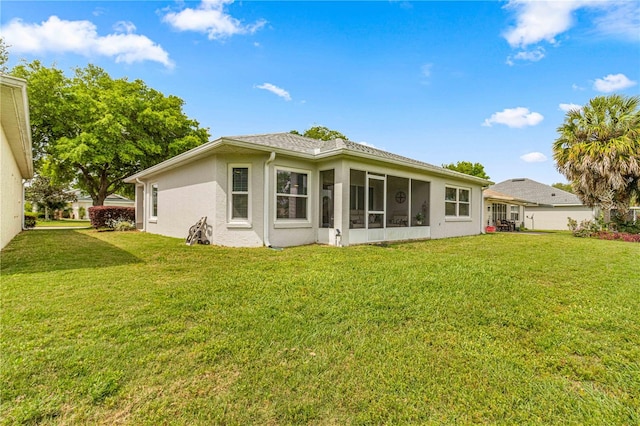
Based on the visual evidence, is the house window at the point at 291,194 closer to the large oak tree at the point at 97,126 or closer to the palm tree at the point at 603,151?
the palm tree at the point at 603,151

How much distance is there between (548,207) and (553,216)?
872 millimetres

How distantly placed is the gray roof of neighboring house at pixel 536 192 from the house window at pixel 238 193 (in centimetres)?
2735

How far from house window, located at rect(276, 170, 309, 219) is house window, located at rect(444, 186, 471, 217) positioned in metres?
7.27

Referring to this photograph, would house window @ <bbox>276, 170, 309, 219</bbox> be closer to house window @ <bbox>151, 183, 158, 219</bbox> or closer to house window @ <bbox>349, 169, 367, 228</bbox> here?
house window @ <bbox>349, 169, 367, 228</bbox>

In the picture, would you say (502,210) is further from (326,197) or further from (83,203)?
(83,203)

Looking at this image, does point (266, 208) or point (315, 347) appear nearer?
point (315, 347)

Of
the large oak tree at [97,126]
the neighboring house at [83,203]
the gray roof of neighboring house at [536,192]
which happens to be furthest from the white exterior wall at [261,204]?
the neighboring house at [83,203]

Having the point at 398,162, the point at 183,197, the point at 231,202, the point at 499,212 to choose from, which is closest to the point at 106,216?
the point at 183,197

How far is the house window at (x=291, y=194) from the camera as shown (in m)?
9.05

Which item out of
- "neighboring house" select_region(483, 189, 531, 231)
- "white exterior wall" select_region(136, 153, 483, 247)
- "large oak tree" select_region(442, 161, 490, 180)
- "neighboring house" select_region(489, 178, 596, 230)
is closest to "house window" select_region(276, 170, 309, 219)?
"white exterior wall" select_region(136, 153, 483, 247)

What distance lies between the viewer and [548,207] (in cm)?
2647

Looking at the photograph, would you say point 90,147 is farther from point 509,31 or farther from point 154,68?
point 509,31

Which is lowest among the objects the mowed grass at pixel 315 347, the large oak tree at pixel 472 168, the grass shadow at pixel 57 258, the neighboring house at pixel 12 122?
the mowed grass at pixel 315 347

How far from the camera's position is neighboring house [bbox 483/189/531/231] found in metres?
21.8
